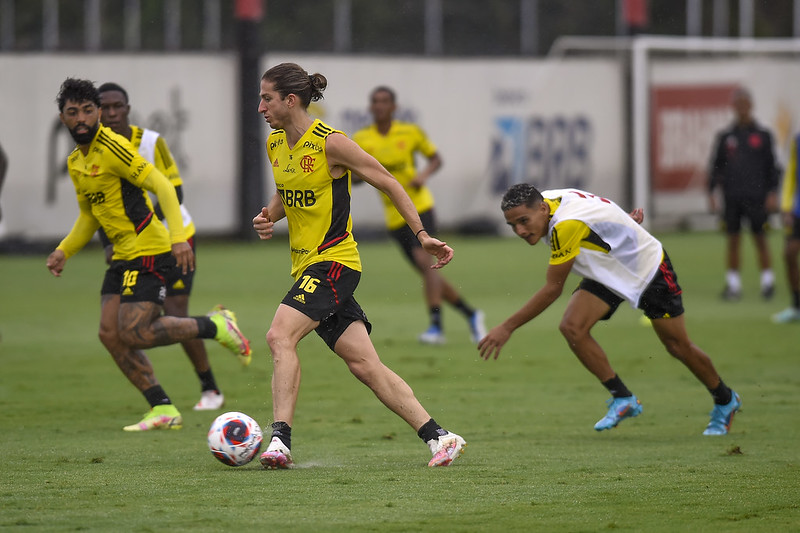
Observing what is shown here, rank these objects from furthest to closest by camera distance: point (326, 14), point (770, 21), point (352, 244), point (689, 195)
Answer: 1. point (770, 21)
2. point (326, 14)
3. point (689, 195)
4. point (352, 244)

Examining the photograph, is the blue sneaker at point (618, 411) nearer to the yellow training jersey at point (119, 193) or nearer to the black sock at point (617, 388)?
the black sock at point (617, 388)

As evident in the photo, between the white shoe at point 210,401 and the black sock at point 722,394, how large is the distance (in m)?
3.54

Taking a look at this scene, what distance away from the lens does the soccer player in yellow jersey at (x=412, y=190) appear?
13.0 meters

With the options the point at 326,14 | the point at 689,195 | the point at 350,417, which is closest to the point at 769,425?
the point at 350,417

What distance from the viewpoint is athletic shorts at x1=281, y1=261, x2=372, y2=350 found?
22.1 feet

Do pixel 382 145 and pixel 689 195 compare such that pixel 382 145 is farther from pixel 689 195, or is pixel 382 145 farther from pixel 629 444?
pixel 689 195

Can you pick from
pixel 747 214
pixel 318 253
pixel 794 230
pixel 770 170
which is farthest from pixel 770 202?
pixel 318 253

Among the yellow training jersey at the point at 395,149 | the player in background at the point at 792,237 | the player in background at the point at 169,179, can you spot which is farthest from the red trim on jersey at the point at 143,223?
the player in background at the point at 792,237

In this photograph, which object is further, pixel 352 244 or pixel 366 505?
pixel 352 244

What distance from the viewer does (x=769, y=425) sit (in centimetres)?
848

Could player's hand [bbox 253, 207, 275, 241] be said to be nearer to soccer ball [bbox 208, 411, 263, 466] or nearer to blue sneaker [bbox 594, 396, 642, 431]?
soccer ball [bbox 208, 411, 263, 466]

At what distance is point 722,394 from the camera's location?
8.17 metres

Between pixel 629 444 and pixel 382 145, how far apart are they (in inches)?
244

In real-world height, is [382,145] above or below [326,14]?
below
